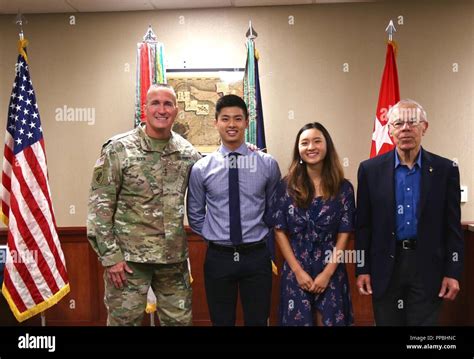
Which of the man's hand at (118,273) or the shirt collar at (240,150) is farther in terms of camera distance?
the shirt collar at (240,150)

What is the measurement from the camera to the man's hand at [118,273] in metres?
2.27

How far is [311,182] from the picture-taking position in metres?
2.24

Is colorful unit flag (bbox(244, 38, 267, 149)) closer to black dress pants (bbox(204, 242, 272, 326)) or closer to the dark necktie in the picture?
the dark necktie

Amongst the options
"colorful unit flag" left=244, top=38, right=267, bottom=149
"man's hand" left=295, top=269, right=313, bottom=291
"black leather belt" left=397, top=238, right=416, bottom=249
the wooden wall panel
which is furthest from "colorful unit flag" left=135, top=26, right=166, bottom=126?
"black leather belt" left=397, top=238, right=416, bottom=249

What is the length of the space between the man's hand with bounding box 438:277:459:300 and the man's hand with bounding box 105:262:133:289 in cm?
146

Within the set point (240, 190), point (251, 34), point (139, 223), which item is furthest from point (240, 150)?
point (251, 34)

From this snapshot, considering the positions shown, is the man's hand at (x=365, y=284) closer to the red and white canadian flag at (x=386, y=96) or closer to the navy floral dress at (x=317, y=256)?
the navy floral dress at (x=317, y=256)

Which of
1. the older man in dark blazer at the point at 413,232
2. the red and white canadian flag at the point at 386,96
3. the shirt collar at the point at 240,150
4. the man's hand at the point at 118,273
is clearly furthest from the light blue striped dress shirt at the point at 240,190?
the red and white canadian flag at the point at 386,96

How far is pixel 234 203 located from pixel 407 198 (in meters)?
0.82

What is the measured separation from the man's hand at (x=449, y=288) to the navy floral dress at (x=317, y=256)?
426mm

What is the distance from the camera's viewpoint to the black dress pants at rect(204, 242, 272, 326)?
2.30 metres

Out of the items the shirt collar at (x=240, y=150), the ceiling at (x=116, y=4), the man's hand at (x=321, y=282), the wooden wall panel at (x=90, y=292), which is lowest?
the wooden wall panel at (x=90, y=292)

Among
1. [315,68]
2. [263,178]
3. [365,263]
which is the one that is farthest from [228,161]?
[315,68]

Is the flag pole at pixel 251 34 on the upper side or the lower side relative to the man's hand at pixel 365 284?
upper
